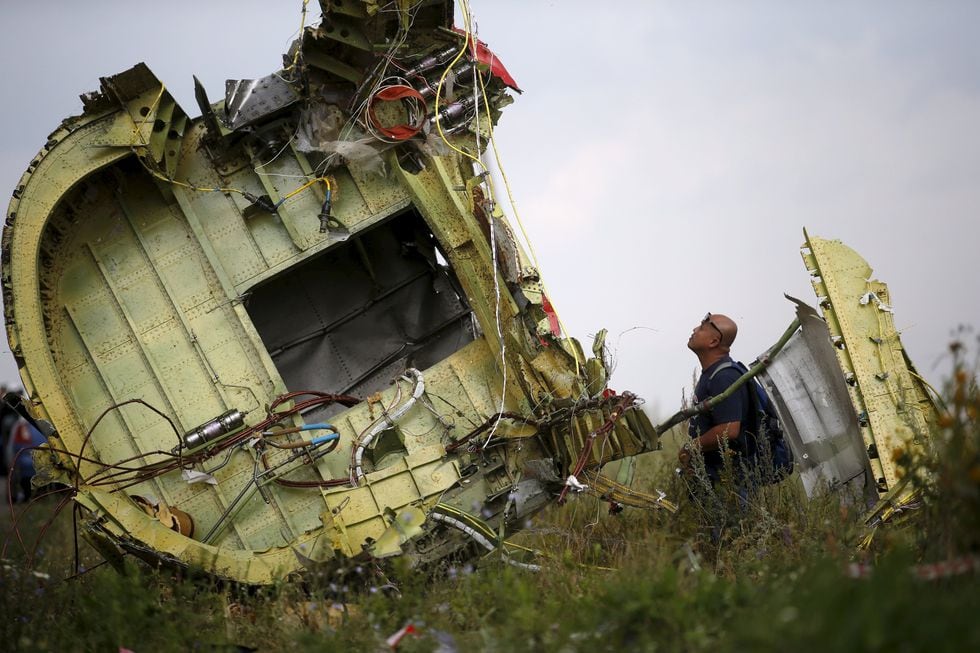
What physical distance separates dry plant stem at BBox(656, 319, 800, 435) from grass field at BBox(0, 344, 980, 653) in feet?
2.14

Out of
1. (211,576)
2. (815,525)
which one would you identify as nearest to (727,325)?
(815,525)

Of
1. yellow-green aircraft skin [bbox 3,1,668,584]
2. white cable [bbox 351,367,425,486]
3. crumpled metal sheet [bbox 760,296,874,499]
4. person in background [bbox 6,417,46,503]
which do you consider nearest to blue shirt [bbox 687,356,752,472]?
crumpled metal sheet [bbox 760,296,874,499]

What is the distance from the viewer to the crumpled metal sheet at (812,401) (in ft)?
21.7

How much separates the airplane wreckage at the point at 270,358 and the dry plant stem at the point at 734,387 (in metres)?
0.07

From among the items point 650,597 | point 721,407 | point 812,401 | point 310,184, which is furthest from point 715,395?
point 310,184

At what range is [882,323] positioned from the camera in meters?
6.21

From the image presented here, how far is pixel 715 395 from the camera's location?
650cm

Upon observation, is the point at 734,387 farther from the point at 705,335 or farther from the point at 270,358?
the point at 270,358

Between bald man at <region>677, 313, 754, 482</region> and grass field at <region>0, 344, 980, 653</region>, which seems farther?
bald man at <region>677, 313, 754, 482</region>

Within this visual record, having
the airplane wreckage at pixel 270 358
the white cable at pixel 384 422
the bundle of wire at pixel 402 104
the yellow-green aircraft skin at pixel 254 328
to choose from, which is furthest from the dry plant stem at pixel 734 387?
the bundle of wire at pixel 402 104

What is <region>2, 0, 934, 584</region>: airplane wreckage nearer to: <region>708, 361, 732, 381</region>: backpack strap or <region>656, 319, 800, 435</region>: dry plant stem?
<region>656, 319, 800, 435</region>: dry plant stem

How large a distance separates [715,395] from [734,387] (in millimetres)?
238

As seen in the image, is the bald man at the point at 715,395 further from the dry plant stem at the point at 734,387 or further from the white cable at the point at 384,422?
the white cable at the point at 384,422

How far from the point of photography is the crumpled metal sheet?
21.7ft
